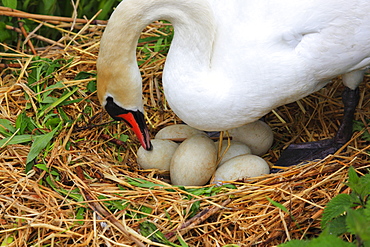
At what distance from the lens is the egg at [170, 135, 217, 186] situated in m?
3.34

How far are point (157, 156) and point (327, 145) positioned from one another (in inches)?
51.6

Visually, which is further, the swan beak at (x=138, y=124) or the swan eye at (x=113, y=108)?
the swan beak at (x=138, y=124)

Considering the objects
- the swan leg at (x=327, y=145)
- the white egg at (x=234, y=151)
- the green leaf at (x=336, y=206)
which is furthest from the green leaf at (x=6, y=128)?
the green leaf at (x=336, y=206)

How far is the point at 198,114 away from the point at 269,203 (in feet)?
2.28

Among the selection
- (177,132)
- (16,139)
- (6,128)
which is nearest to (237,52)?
(177,132)

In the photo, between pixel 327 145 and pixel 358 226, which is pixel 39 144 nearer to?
pixel 327 145

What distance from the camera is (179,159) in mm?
3371

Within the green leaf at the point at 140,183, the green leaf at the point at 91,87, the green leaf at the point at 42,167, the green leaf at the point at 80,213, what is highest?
the green leaf at the point at 91,87

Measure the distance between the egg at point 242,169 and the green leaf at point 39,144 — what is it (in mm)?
1212

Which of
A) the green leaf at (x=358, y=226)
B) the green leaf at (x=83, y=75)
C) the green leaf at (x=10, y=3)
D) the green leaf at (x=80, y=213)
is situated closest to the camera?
the green leaf at (x=358, y=226)

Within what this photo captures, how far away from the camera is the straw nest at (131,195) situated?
2.89 m

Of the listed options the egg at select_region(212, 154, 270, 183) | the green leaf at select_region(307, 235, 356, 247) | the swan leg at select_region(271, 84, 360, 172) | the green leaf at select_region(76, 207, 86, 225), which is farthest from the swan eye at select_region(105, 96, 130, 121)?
the green leaf at select_region(307, 235, 356, 247)

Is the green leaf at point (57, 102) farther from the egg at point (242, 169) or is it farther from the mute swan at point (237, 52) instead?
the egg at point (242, 169)

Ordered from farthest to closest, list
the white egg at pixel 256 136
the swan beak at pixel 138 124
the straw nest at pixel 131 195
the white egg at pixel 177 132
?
the white egg at pixel 177 132
the white egg at pixel 256 136
the swan beak at pixel 138 124
the straw nest at pixel 131 195
